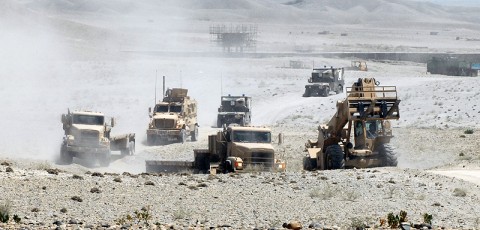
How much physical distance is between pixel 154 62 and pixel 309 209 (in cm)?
9157

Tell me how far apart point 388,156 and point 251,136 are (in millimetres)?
4705

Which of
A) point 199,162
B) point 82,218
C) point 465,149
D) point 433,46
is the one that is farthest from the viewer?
point 433,46

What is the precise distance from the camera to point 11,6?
573ft

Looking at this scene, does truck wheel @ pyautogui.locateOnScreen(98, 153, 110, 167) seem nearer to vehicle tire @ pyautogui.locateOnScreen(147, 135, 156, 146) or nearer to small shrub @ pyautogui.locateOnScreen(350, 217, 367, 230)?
vehicle tire @ pyautogui.locateOnScreen(147, 135, 156, 146)

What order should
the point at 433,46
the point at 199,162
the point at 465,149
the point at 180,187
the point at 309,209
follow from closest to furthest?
the point at 309,209, the point at 180,187, the point at 199,162, the point at 465,149, the point at 433,46

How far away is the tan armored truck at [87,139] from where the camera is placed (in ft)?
139

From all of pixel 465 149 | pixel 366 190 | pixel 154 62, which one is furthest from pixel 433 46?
pixel 366 190

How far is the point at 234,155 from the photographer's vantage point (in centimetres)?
3591

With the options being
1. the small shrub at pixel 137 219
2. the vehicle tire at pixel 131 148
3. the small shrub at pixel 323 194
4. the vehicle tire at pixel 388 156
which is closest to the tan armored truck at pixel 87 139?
the vehicle tire at pixel 131 148

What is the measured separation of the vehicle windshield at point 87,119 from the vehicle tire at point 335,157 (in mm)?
12010

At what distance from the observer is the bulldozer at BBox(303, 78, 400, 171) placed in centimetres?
3584

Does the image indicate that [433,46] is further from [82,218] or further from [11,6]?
[82,218]

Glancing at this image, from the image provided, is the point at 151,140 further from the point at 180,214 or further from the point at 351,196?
the point at 180,214

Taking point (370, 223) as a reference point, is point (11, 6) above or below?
above
